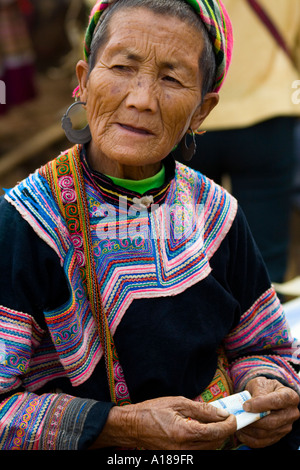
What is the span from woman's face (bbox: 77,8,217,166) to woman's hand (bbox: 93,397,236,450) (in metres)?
0.64

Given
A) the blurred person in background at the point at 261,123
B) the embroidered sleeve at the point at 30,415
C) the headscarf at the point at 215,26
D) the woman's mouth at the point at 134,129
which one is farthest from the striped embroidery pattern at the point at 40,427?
the blurred person in background at the point at 261,123

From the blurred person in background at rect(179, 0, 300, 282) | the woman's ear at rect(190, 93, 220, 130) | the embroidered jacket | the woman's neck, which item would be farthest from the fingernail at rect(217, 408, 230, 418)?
the blurred person in background at rect(179, 0, 300, 282)

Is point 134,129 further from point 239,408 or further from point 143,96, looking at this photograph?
point 239,408

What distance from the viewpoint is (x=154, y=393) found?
190cm

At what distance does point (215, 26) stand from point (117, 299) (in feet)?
2.55

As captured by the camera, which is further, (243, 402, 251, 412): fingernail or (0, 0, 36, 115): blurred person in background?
(0, 0, 36, 115): blurred person in background

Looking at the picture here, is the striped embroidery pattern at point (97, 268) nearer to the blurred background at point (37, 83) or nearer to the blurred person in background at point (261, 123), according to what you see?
the blurred person in background at point (261, 123)

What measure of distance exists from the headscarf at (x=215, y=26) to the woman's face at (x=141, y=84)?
53 millimetres

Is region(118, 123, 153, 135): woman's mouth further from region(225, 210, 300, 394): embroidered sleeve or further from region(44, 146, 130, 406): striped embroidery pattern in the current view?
region(225, 210, 300, 394): embroidered sleeve

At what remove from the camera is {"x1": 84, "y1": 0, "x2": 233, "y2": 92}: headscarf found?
1.78 meters

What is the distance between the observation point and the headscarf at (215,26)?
1.78 metres

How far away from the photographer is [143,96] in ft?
5.66

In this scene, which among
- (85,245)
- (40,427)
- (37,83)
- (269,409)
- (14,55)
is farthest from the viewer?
(37,83)

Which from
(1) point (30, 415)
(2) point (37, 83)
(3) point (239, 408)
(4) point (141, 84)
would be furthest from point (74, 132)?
(2) point (37, 83)
